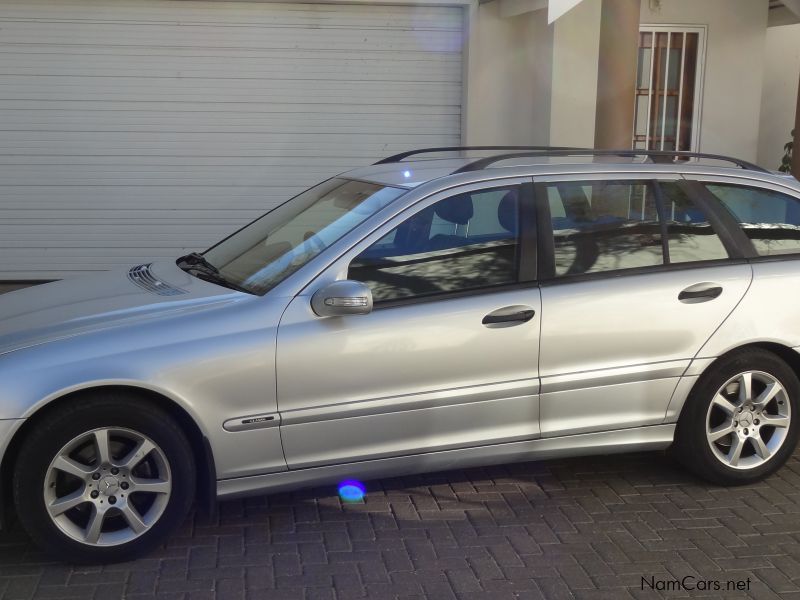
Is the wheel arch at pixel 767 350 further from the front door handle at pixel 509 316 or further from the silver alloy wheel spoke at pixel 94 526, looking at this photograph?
the silver alloy wheel spoke at pixel 94 526

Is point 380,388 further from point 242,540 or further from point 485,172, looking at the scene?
point 485,172

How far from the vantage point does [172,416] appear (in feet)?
13.2

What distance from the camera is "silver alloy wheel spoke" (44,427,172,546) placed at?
385 centimetres

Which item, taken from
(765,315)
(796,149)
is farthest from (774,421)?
(796,149)

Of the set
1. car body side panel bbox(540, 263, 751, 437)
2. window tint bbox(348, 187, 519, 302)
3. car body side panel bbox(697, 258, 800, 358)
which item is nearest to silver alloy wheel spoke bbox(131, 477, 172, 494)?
window tint bbox(348, 187, 519, 302)

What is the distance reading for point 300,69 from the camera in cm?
923

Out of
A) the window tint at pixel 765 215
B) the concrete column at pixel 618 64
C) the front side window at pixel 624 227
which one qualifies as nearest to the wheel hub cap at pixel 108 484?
the front side window at pixel 624 227

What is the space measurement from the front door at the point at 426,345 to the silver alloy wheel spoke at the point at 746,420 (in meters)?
1.02

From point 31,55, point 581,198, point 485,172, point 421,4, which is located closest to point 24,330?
point 485,172

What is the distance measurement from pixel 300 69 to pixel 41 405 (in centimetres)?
612

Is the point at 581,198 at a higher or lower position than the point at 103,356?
higher

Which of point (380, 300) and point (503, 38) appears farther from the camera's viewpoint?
point (503, 38)

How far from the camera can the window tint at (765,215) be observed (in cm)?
491

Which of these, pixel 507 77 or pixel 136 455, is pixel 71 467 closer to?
pixel 136 455
